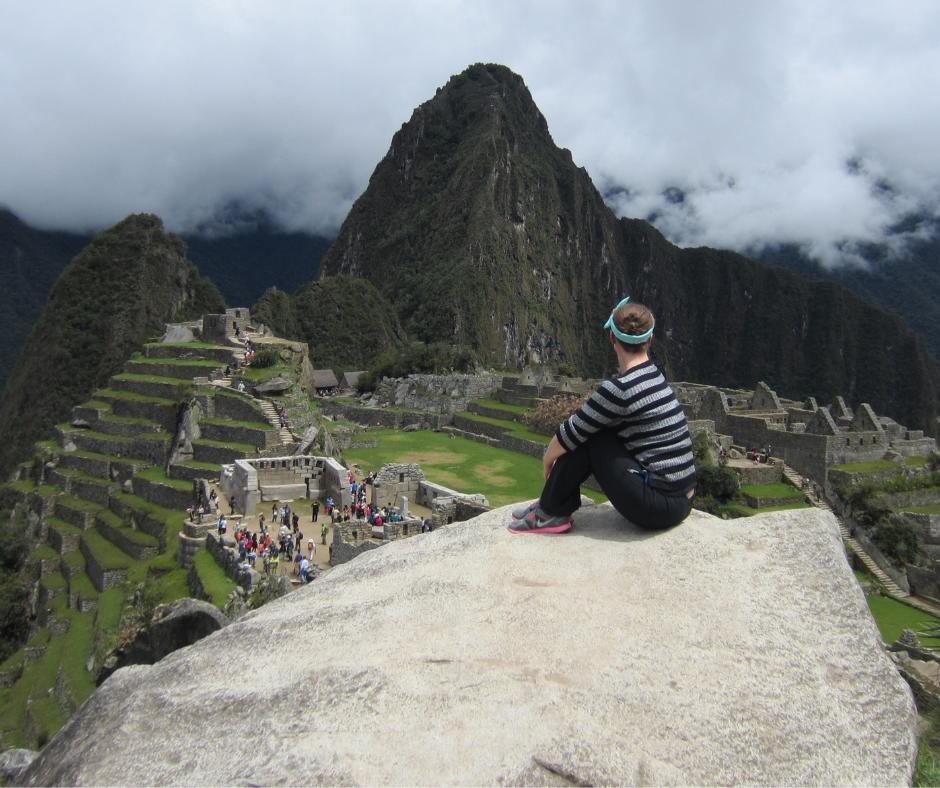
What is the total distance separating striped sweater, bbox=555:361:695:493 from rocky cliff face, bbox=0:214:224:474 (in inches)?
2231

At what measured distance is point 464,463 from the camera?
32.1 m

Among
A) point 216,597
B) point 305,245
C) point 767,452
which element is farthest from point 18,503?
point 305,245

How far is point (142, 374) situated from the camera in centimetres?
3269

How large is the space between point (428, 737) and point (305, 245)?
117 metres

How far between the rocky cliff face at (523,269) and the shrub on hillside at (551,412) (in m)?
87.1

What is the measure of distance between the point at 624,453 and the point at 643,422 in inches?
8.0

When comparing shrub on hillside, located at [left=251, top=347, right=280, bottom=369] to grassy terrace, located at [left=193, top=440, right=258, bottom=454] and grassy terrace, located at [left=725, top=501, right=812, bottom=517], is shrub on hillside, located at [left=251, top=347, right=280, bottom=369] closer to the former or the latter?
grassy terrace, located at [left=193, top=440, right=258, bottom=454]

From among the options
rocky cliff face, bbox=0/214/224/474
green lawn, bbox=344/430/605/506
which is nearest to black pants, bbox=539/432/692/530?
green lawn, bbox=344/430/605/506

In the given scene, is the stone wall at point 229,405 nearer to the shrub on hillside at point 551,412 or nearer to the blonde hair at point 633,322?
the shrub on hillside at point 551,412

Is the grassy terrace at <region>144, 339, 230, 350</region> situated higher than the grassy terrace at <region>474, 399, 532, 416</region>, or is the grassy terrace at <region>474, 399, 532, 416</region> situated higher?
the grassy terrace at <region>144, 339, 230, 350</region>

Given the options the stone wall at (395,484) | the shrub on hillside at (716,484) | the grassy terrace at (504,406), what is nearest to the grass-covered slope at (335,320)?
the grassy terrace at (504,406)

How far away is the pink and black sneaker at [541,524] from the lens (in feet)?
14.1

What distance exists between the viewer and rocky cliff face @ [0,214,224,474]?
5984 cm

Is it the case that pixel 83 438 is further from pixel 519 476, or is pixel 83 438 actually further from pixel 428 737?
Result: pixel 428 737
